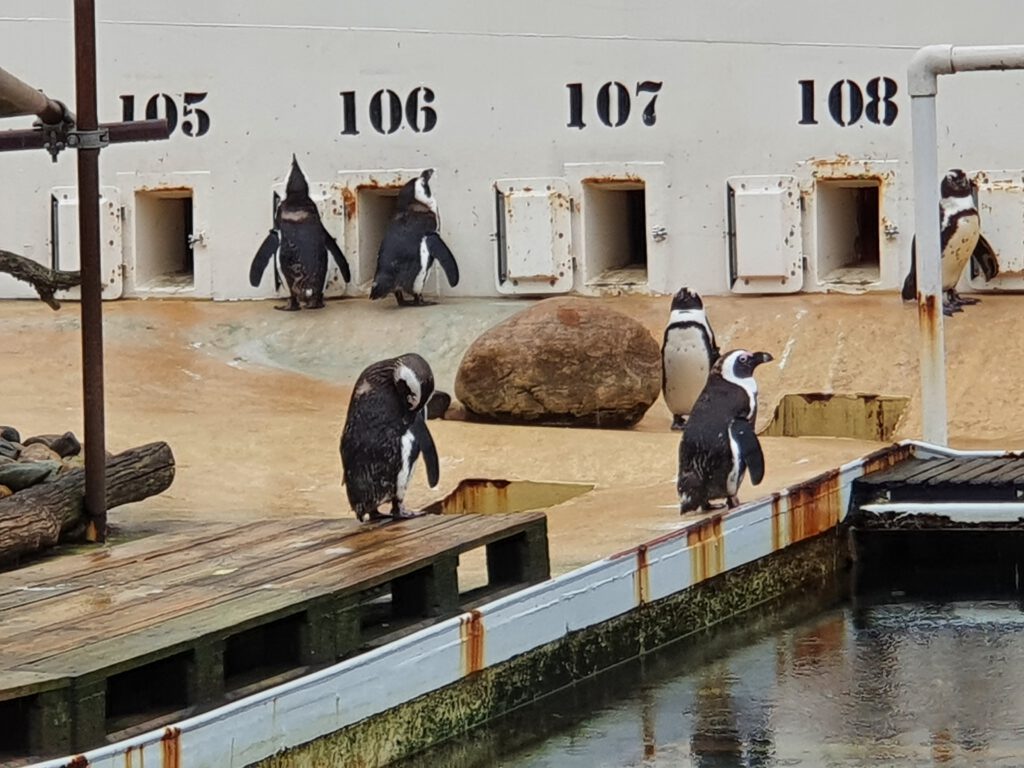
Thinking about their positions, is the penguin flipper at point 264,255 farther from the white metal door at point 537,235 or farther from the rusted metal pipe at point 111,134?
the rusted metal pipe at point 111,134

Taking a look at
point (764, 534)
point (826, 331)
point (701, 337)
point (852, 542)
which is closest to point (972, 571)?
point (852, 542)

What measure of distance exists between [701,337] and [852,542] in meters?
1.99

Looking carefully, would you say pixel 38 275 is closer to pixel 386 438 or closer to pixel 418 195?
pixel 386 438

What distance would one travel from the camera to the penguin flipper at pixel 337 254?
11.7 m

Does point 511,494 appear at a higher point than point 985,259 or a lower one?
lower

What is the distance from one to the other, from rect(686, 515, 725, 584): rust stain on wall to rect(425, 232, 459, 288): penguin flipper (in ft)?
17.2

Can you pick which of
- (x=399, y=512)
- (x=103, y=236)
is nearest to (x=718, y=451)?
(x=399, y=512)

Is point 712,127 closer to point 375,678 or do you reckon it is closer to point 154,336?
point 154,336

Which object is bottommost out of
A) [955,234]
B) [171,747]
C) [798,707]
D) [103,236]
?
[798,707]

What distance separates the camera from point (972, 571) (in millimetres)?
7461

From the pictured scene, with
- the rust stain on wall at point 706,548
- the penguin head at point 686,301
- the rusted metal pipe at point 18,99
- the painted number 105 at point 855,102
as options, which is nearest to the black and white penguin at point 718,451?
the rust stain on wall at point 706,548

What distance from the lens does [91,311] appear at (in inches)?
254

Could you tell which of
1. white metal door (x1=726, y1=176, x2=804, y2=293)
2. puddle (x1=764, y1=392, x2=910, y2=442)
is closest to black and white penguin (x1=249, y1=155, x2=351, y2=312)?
white metal door (x1=726, y1=176, x2=804, y2=293)

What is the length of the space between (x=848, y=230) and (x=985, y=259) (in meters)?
0.98
